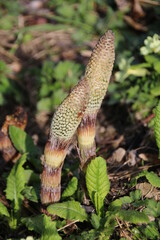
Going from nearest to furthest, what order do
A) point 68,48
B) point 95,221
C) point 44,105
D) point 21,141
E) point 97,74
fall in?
point 97,74, point 95,221, point 21,141, point 44,105, point 68,48

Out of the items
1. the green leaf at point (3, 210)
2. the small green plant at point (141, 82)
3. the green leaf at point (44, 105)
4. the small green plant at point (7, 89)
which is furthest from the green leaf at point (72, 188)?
the small green plant at point (7, 89)

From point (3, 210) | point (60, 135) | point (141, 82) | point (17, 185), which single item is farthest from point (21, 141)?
point (141, 82)

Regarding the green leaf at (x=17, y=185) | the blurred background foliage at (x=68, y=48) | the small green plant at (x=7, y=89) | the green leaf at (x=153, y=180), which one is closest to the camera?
the green leaf at (x=153, y=180)

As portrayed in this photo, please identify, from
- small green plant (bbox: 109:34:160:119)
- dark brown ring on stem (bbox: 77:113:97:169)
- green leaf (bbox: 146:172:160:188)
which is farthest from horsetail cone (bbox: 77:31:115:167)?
small green plant (bbox: 109:34:160:119)

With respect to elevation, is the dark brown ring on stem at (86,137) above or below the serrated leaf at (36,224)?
above

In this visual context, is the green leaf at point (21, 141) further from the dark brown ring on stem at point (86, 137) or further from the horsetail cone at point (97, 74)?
the horsetail cone at point (97, 74)

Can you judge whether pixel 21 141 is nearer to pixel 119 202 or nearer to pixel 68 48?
pixel 119 202

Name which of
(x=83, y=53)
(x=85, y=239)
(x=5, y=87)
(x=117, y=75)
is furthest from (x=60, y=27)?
(x=85, y=239)
